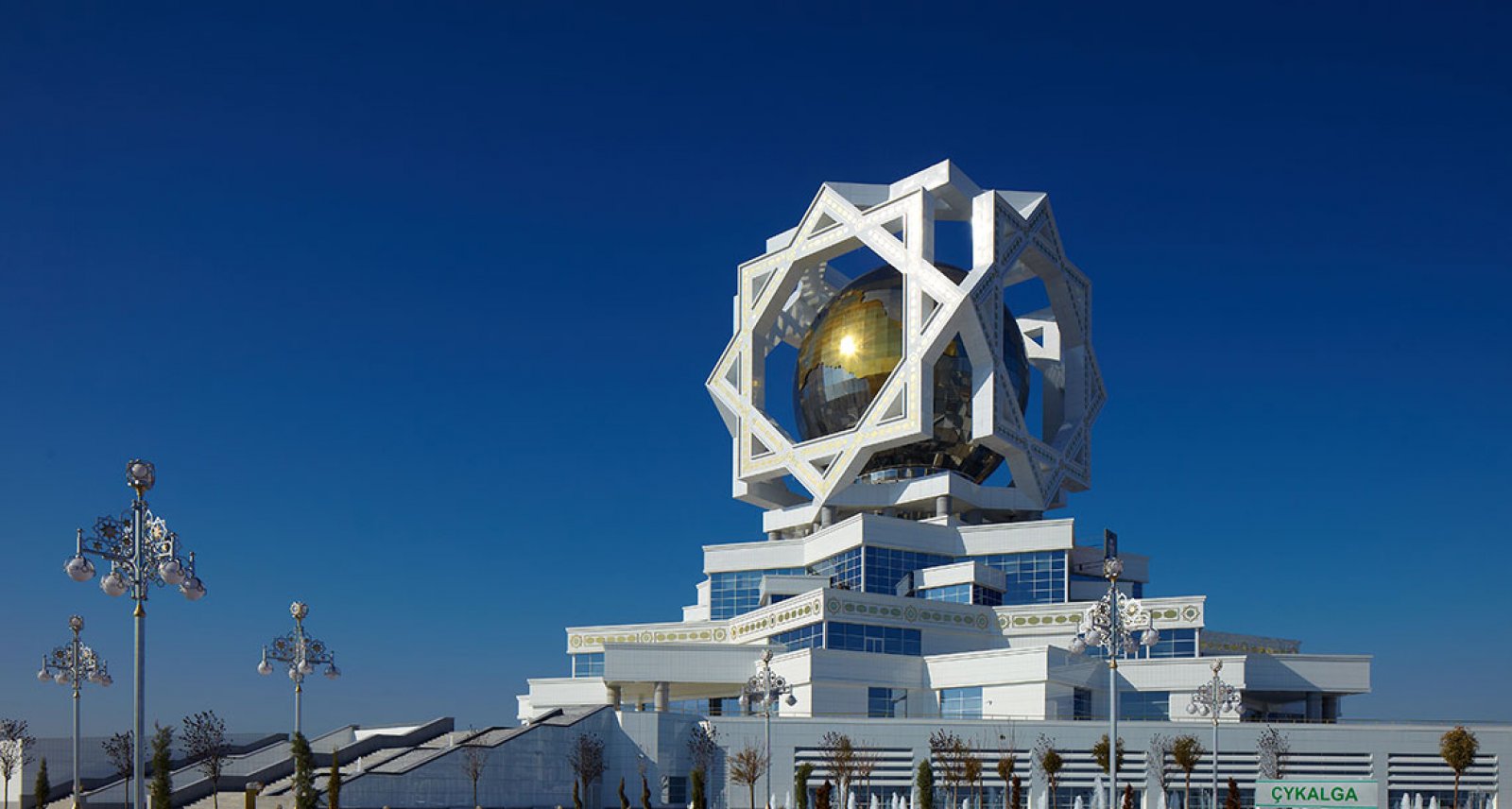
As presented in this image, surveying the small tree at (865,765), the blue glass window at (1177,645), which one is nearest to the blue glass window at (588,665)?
the small tree at (865,765)

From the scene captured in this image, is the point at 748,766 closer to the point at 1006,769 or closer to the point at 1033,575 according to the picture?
→ the point at 1006,769

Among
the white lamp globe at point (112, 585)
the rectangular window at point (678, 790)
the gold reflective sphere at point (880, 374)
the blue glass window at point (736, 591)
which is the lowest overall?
the rectangular window at point (678, 790)

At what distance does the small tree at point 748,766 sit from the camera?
49406mm

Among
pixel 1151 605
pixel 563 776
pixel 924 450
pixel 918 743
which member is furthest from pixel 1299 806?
pixel 924 450

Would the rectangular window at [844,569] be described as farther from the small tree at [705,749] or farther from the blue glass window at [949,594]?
the small tree at [705,749]

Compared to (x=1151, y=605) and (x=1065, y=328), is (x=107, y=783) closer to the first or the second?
(x=1151, y=605)

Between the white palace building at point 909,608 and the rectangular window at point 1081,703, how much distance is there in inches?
8.8

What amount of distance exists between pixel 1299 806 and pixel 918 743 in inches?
1155

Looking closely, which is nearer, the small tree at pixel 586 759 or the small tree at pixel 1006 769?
the small tree at pixel 1006 769

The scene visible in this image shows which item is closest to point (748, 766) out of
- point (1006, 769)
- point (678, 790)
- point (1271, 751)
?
point (678, 790)

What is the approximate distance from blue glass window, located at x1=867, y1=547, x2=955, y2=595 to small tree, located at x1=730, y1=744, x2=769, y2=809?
57.0 feet

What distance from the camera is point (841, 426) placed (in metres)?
77.7

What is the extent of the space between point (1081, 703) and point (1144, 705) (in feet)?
10.3

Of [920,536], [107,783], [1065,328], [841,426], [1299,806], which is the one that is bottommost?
[107,783]
